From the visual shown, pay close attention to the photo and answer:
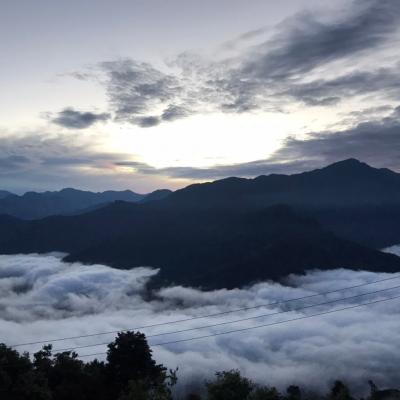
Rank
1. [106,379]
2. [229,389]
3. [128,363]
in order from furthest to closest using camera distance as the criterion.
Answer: [128,363], [106,379], [229,389]

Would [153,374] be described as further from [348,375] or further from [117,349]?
[348,375]

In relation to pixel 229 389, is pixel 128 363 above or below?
above

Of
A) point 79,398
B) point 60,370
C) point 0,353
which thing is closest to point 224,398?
point 79,398

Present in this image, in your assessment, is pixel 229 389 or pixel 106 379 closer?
pixel 229 389

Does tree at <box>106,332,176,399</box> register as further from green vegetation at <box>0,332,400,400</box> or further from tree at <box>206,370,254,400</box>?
tree at <box>206,370,254,400</box>

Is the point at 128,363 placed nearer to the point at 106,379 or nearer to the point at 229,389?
the point at 106,379

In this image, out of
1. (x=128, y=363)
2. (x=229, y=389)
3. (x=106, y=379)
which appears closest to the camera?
(x=229, y=389)

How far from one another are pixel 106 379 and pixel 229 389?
74.1 ft

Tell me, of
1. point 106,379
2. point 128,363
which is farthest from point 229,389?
point 106,379

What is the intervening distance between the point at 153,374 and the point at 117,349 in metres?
7.29

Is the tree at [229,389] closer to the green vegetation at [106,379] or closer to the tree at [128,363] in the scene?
the green vegetation at [106,379]

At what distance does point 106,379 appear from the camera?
6219cm

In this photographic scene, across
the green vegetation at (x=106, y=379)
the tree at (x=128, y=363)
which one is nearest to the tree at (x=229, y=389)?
the green vegetation at (x=106, y=379)

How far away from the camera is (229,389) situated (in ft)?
160
